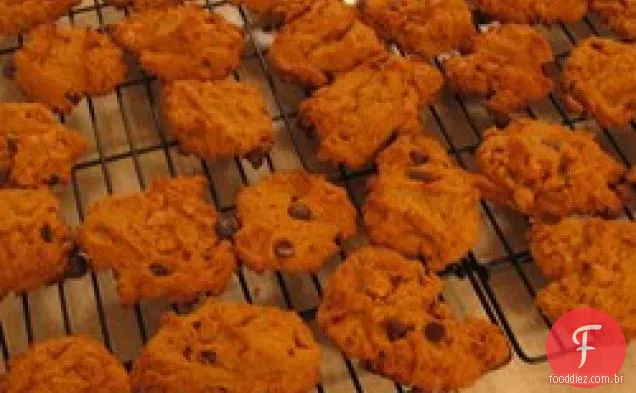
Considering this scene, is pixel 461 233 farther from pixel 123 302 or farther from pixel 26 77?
pixel 26 77

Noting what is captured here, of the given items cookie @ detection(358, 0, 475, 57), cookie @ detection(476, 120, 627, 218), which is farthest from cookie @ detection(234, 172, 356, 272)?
cookie @ detection(358, 0, 475, 57)

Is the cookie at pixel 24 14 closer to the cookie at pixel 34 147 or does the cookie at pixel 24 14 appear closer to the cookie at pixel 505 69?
the cookie at pixel 34 147

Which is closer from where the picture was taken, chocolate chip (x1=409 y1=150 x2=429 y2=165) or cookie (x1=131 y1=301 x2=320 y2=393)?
cookie (x1=131 y1=301 x2=320 y2=393)

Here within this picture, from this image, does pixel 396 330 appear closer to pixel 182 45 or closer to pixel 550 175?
pixel 550 175

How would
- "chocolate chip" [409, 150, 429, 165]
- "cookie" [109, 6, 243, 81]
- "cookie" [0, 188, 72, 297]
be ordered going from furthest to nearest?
1. "cookie" [109, 6, 243, 81]
2. "chocolate chip" [409, 150, 429, 165]
3. "cookie" [0, 188, 72, 297]

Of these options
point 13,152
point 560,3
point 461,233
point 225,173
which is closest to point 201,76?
point 225,173

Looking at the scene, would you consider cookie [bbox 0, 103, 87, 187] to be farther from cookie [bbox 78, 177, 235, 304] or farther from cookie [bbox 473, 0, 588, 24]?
cookie [bbox 473, 0, 588, 24]

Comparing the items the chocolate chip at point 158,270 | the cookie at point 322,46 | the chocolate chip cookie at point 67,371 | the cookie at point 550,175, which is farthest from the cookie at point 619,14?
the chocolate chip cookie at point 67,371
